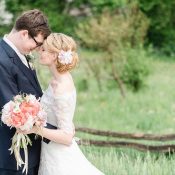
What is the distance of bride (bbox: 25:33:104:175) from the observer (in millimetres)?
4492

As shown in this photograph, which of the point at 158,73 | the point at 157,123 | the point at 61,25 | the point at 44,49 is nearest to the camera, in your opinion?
the point at 44,49

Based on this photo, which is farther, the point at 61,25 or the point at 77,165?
the point at 61,25

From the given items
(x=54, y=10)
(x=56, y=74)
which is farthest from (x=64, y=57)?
(x=54, y=10)

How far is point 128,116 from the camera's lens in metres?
11.1

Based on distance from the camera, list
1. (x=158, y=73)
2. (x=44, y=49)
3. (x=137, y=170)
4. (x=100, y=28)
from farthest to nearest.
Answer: (x=158, y=73)
(x=100, y=28)
(x=137, y=170)
(x=44, y=49)

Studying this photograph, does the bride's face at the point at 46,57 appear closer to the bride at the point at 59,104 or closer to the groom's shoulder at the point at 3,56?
the bride at the point at 59,104

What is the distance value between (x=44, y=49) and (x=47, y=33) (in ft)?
0.45

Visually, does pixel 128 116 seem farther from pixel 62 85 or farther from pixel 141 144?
pixel 62 85

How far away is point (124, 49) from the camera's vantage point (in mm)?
13758

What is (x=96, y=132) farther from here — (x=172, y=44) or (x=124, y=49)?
(x=172, y=44)

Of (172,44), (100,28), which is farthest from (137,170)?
(172,44)

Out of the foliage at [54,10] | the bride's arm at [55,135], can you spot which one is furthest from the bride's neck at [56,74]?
the foliage at [54,10]

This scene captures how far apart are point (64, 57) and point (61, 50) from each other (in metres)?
0.07

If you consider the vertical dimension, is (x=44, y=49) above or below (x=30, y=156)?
above
